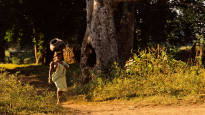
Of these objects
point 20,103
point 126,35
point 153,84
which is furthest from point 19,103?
point 126,35

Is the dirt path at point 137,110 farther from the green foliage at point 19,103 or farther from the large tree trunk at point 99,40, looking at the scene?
the large tree trunk at point 99,40

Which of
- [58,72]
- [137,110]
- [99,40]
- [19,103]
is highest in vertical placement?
[99,40]

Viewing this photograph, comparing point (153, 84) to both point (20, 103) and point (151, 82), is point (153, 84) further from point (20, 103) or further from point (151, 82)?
point (20, 103)

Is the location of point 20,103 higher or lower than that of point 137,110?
higher

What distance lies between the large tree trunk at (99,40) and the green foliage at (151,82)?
122 centimetres

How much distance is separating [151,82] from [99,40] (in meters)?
3.26

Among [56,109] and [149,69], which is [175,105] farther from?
[56,109]

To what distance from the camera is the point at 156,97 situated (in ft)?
27.9

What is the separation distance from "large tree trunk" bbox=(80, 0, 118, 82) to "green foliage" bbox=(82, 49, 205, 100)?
4.01 ft

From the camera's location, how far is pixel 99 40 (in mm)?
11766

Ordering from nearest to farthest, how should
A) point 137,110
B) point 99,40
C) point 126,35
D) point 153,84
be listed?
1. point 137,110
2. point 153,84
3. point 99,40
4. point 126,35

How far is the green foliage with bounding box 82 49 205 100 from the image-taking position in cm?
901

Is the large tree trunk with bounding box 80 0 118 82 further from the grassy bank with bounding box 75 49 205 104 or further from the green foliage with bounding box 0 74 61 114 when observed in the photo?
the green foliage with bounding box 0 74 61 114

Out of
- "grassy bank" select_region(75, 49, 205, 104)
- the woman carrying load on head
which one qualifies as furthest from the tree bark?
the woman carrying load on head
